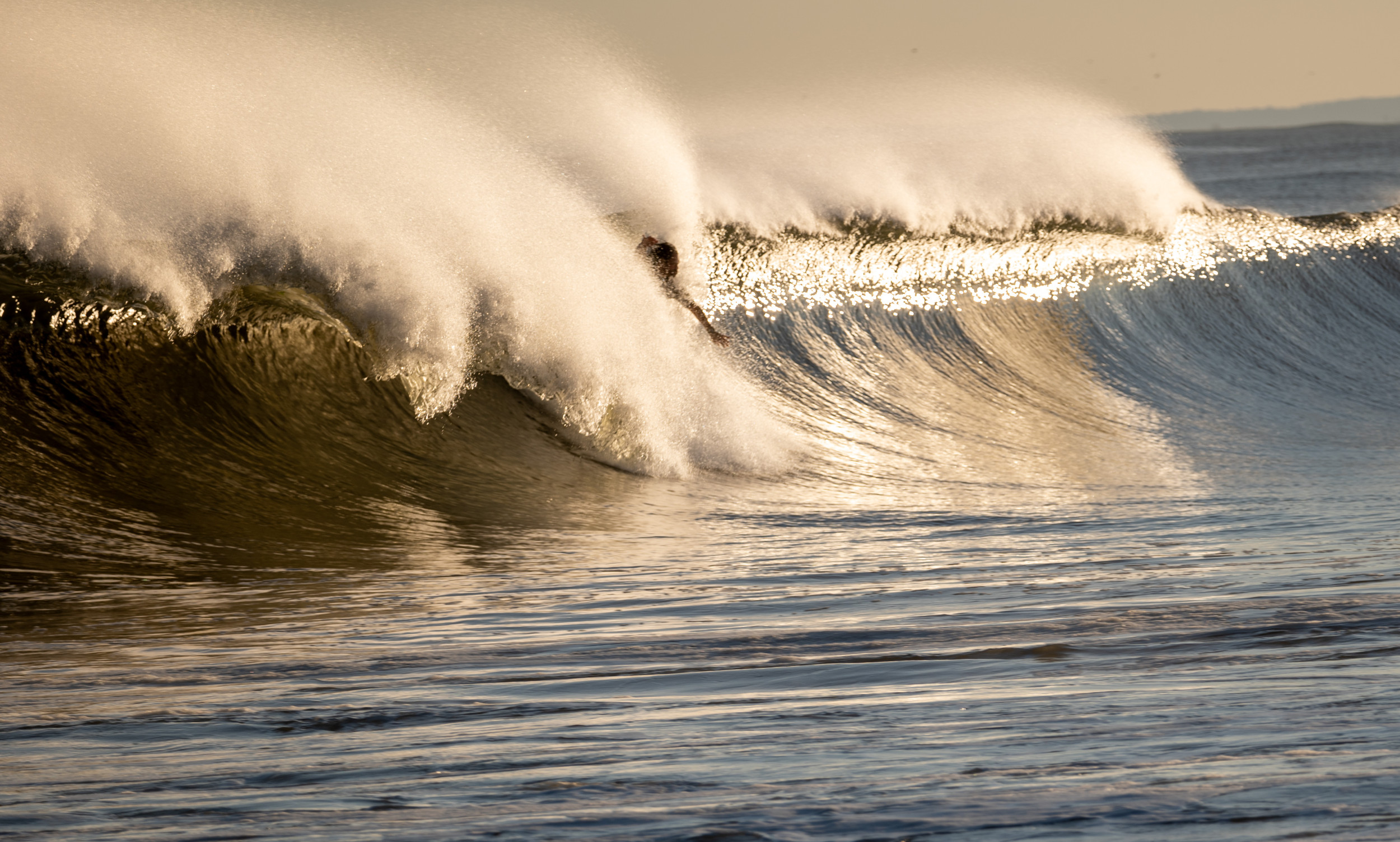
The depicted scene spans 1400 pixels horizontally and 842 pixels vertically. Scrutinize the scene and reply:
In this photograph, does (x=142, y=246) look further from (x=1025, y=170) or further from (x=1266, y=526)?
(x=1025, y=170)

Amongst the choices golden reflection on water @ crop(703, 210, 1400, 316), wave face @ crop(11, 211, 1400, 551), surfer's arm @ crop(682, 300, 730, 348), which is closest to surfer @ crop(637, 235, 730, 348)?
surfer's arm @ crop(682, 300, 730, 348)

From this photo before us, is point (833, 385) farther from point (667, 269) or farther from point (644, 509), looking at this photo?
point (644, 509)

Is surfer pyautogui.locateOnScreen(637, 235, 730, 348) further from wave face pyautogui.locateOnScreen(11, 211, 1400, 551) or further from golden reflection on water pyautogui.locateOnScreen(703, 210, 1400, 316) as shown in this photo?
golden reflection on water pyautogui.locateOnScreen(703, 210, 1400, 316)

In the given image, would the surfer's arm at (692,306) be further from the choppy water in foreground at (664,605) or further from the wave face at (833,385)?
the choppy water in foreground at (664,605)

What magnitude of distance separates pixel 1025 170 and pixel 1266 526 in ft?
30.5

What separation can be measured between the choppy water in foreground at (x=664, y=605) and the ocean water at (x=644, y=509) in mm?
21

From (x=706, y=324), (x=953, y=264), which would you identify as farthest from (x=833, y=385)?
(x=953, y=264)

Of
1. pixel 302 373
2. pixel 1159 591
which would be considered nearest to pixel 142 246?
pixel 302 373

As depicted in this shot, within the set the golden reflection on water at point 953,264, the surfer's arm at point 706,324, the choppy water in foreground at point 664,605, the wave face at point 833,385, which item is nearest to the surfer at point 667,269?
the surfer's arm at point 706,324

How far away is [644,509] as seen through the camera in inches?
254

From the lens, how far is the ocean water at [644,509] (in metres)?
2.71

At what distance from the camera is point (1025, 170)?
14.5 meters

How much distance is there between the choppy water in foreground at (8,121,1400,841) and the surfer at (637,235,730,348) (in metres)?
0.48

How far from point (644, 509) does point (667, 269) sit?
261 cm
